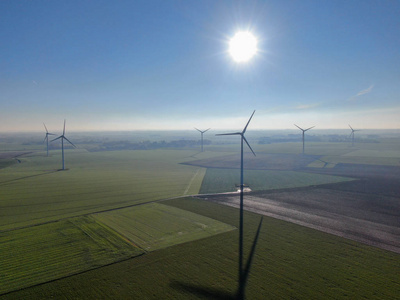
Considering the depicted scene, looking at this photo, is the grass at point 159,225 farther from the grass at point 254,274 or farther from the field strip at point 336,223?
the field strip at point 336,223

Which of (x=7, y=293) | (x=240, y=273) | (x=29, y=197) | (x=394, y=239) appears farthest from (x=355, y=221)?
(x=29, y=197)

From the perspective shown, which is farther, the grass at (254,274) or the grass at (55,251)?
the grass at (55,251)

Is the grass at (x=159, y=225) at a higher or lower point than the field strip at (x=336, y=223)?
lower

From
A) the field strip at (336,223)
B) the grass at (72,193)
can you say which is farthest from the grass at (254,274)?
the grass at (72,193)

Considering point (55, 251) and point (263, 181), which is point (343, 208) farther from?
point (55, 251)

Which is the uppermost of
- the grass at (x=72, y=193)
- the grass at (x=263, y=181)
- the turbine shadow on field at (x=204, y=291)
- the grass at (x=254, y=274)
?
the grass at (x=263, y=181)

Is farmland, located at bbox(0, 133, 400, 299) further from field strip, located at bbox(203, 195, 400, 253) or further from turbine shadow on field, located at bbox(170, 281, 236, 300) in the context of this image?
field strip, located at bbox(203, 195, 400, 253)
